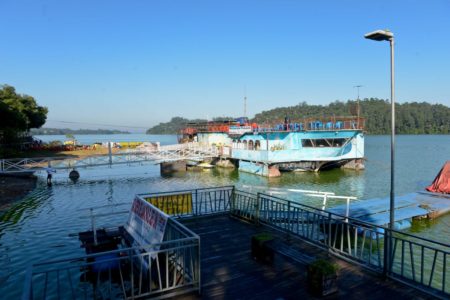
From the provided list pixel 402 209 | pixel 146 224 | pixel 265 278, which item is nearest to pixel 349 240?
pixel 265 278

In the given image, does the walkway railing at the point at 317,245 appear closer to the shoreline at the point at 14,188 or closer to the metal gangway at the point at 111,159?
the shoreline at the point at 14,188

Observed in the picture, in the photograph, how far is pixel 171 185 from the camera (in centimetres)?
3084

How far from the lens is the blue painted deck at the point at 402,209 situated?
16.2 m

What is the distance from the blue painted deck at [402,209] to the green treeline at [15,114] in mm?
40910

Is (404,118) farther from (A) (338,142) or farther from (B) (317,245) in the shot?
(B) (317,245)

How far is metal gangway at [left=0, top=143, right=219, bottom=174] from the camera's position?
32500mm

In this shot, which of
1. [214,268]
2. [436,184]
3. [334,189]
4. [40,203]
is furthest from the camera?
[334,189]

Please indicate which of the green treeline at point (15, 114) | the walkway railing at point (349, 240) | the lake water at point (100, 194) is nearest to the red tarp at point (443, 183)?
the lake water at point (100, 194)

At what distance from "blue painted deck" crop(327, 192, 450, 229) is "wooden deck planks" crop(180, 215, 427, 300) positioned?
8.15 meters

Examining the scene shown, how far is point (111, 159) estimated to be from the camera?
35062mm

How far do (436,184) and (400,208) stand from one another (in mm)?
7689

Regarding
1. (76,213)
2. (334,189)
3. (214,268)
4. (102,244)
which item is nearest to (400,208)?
(334,189)

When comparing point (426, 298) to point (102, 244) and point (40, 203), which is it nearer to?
point (102, 244)

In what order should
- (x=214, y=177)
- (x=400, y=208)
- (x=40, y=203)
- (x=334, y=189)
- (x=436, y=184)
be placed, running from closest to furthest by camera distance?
(x=400, y=208)
(x=40, y=203)
(x=436, y=184)
(x=334, y=189)
(x=214, y=177)
